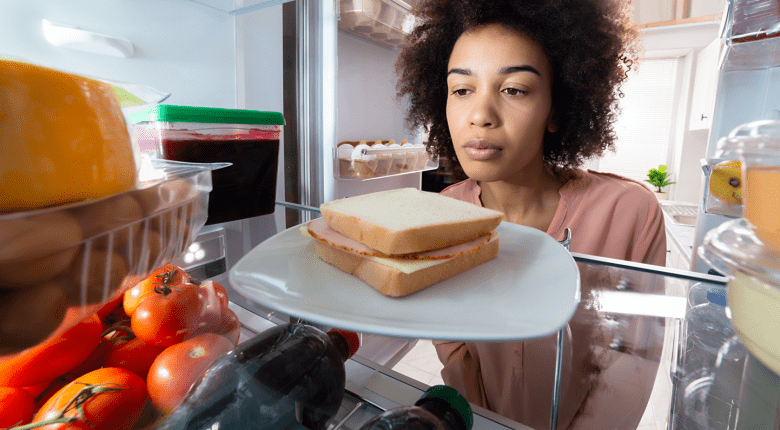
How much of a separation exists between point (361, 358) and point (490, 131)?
57 cm

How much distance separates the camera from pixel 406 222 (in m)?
0.38

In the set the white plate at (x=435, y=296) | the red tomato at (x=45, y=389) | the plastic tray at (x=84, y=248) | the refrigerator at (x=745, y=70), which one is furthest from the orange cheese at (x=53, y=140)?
the refrigerator at (x=745, y=70)

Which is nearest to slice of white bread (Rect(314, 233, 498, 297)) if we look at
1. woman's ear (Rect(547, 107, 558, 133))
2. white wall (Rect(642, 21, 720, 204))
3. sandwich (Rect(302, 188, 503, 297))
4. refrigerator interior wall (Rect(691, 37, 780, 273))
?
sandwich (Rect(302, 188, 503, 297))

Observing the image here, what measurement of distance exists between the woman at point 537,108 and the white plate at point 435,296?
0.21 metres

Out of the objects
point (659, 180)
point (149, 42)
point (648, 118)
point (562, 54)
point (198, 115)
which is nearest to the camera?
point (198, 115)

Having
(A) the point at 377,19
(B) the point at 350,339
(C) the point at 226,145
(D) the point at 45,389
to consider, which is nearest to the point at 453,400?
(B) the point at 350,339

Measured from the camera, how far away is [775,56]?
3.18ft

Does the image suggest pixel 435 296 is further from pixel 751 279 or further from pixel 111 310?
pixel 111 310

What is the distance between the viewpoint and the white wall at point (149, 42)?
0.57 meters

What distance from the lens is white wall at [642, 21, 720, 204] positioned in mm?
2867

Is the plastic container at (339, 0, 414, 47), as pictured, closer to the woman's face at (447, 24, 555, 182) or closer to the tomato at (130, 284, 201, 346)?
the woman's face at (447, 24, 555, 182)

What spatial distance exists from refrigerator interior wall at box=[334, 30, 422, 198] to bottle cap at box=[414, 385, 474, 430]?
90 cm

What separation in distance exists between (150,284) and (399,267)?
25 cm

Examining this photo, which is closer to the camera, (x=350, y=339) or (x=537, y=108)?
(x=350, y=339)
